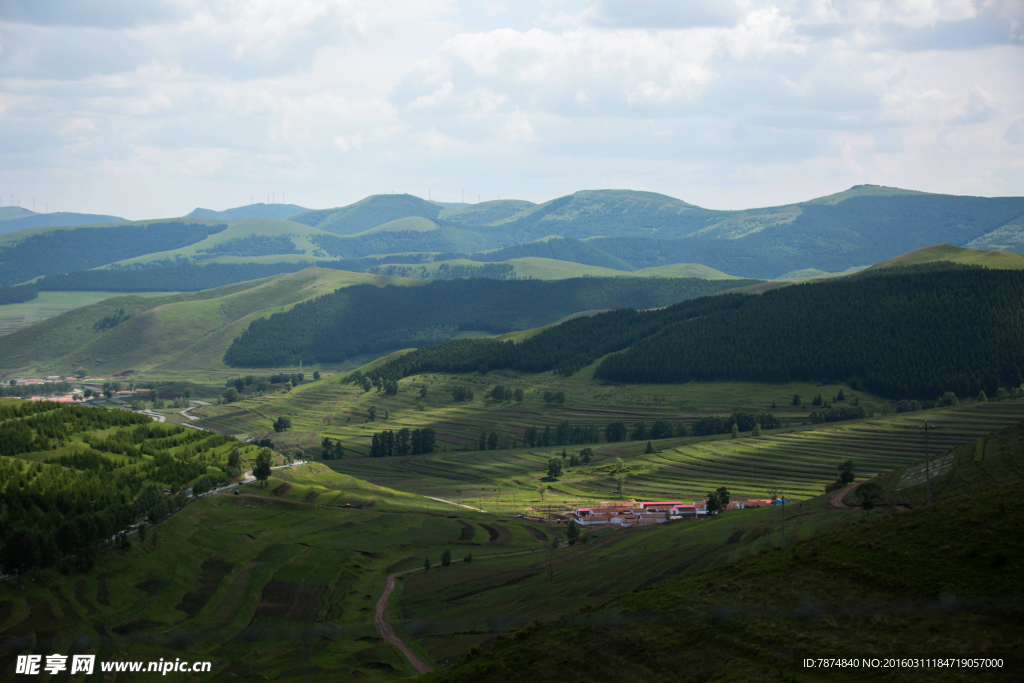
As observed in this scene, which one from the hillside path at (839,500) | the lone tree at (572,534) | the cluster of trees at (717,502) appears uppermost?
the hillside path at (839,500)

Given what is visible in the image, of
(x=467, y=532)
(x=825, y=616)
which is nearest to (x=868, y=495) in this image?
(x=825, y=616)

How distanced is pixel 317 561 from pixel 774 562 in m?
89.6

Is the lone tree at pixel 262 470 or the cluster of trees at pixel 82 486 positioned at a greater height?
the cluster of trees at pixel 82 486

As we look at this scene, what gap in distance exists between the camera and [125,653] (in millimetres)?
98625

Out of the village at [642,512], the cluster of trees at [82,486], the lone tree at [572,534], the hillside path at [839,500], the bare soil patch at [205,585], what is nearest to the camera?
the hillside path at [839,500]

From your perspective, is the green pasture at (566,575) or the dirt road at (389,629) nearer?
the dirt road at (389,629)

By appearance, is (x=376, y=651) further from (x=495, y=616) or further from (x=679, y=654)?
(x=679, y=654)

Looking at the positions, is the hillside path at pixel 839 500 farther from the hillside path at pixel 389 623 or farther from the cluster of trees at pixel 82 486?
the cluster of trees at pixel 82 486

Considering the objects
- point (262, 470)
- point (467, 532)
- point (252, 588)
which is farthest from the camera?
point (262, 470)

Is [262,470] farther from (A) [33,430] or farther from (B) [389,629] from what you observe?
(B) [389,629]

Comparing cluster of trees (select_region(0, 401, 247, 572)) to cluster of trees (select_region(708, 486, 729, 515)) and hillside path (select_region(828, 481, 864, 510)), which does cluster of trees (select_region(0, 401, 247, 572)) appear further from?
hillside path (select_region(828, 481, 864, 510))

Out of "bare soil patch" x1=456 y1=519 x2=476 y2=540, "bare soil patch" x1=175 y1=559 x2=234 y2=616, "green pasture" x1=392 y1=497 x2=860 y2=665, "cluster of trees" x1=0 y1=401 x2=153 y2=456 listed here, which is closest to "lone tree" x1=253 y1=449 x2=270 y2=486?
"cluster of trees" x1=0 y1=401 x2=153 y2=456

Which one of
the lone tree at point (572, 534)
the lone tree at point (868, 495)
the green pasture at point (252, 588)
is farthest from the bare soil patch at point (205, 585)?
the lone tree at point (868, 495)

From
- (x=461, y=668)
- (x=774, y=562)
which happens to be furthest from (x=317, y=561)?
(x=774, y=562)
